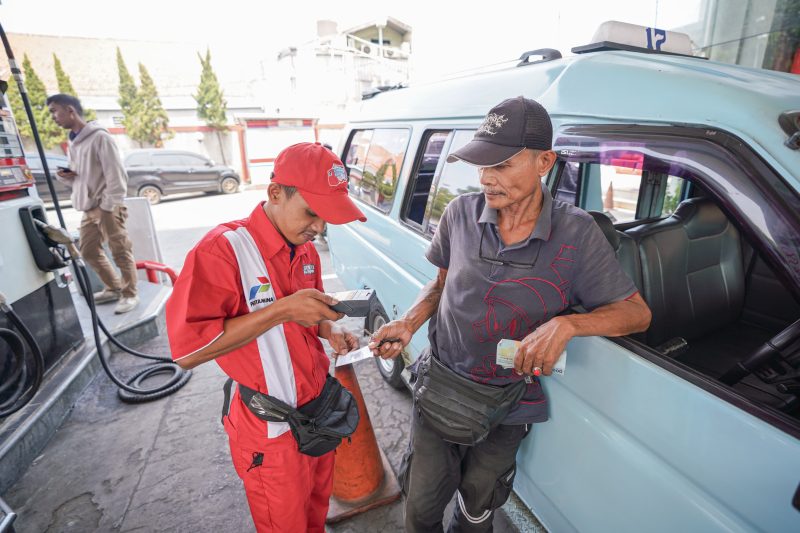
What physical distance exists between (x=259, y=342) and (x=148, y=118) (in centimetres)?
2694

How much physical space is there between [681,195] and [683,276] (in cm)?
122

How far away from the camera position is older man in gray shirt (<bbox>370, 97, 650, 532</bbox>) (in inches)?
53.6

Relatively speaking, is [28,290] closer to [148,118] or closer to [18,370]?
[18,370]

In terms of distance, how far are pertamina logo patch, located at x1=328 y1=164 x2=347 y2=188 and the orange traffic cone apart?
3.96 feet

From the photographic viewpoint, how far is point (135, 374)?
12.1 ft

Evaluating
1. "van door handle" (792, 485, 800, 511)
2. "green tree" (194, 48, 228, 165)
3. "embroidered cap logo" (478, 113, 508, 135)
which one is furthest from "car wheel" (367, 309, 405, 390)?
"green tree" (194, 48, 228, 165)

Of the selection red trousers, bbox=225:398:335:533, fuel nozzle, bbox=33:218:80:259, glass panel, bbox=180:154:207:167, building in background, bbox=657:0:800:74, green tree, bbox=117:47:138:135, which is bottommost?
red trousers, bbox=225:398:335:533

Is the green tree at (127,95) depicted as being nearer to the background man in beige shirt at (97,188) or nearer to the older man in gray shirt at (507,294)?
the background man in beige shirt at (97,188)

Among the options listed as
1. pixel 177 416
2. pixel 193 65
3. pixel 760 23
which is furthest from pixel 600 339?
pixel 193 65

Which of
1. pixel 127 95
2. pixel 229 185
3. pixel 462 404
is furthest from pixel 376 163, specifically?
pixel 127 95

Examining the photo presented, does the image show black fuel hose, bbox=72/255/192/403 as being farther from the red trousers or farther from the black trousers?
the black trousers

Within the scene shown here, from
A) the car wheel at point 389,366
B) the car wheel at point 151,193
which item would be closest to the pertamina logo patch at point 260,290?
the car wheel at point 389,366

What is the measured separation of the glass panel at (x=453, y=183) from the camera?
7.32 ft

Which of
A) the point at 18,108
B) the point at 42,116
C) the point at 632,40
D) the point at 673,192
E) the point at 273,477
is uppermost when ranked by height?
the point at 18,108
